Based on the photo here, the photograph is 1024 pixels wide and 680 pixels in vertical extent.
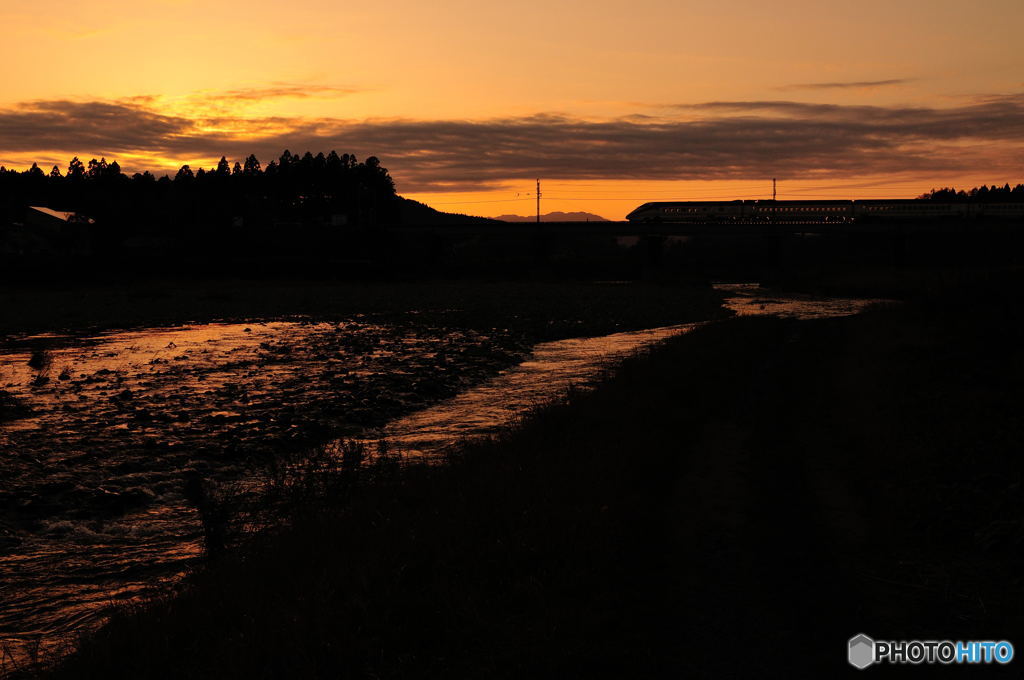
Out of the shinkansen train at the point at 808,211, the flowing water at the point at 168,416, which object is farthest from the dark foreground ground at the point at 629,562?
the shinkansen train at the point at 808,211

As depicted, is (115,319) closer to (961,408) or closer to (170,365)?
(170,365)

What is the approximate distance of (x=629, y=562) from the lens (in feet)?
32.3

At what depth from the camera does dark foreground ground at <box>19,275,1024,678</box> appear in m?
7.94

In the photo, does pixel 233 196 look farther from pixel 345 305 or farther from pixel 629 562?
pixel 629 562

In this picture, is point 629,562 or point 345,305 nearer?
point 629,562

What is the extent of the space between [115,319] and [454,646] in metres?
52.6

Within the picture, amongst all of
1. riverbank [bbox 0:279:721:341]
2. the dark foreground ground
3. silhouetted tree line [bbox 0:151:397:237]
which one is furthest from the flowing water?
silhouetted tree line [bbox 0:151:397:237]

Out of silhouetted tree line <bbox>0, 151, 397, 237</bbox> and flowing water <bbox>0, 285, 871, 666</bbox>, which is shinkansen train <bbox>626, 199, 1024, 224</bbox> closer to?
silhouetted tree line <bbox>0, 151, 397, 237</bbox>

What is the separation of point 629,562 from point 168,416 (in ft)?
56.7

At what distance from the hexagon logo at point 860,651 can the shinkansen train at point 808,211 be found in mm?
115755

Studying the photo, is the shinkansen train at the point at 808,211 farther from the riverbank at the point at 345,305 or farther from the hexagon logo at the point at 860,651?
the hexagon logo at the point at 860,651

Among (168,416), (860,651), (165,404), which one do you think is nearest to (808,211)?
(165,404)

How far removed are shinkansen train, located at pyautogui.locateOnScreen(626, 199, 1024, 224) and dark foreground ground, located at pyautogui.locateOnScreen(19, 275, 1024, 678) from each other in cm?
10442

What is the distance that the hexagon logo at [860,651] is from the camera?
24.6ft
